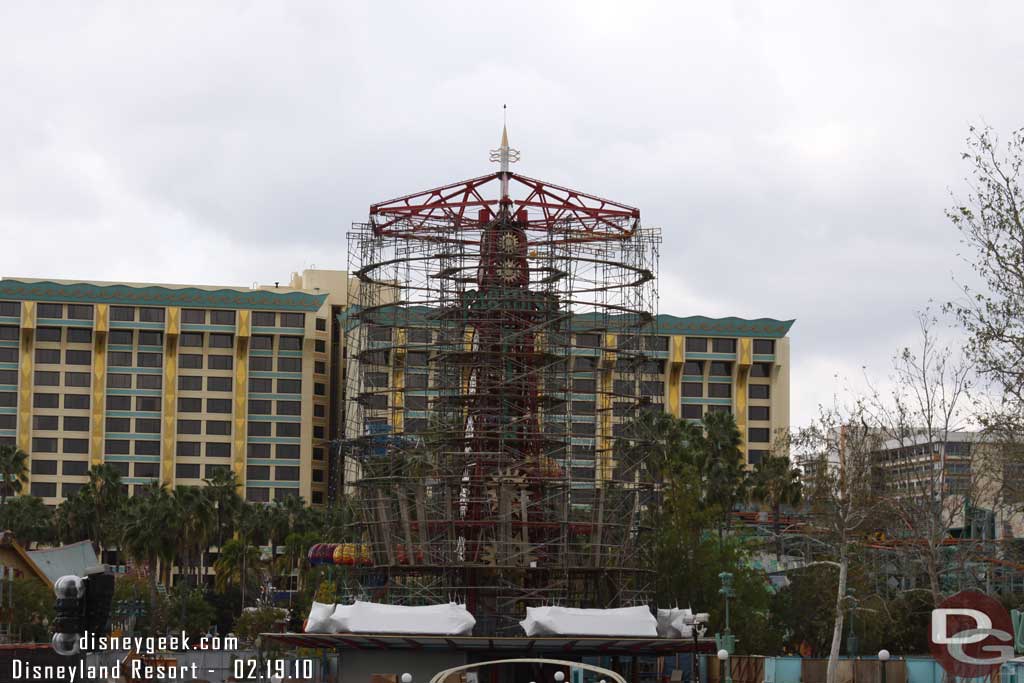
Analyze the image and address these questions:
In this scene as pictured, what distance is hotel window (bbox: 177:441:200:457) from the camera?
159 m

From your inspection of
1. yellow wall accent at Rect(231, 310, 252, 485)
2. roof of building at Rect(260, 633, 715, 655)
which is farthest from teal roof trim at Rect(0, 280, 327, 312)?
roof of building at Rect(260, 633, 715, 655)

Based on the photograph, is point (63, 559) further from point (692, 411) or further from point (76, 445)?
point (692, 411)

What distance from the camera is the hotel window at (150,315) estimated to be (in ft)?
521

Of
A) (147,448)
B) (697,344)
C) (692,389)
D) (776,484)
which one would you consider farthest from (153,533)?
(697,344)

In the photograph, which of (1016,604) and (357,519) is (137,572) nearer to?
(357,519)

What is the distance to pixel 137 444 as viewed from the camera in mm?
158750

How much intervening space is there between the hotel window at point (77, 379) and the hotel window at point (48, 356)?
1715mm

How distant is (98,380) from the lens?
15875 cm

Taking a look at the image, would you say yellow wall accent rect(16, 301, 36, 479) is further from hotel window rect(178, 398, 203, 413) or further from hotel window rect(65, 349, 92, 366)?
hotel window rect(178, 398, 203, 413)

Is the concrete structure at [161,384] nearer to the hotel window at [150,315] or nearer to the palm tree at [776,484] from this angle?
the hotel window at [150,315]

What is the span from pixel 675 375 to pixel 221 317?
155 ft

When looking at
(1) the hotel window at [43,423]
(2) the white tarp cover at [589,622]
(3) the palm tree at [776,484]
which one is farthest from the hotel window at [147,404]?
(2) the white tarp cover at [589,622]

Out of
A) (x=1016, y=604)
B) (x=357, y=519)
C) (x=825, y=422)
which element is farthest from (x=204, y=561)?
(x=825, y=422)

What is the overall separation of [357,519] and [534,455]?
31.0 feet
